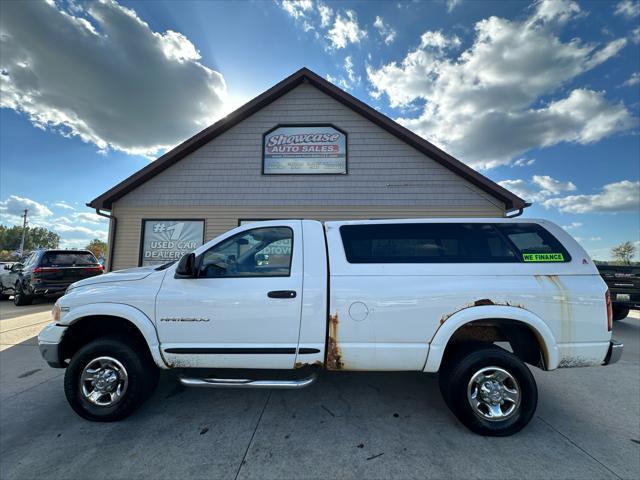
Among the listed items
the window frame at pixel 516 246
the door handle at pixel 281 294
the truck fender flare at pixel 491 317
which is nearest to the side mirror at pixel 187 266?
the door handle at pixel 281 294

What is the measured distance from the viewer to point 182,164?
8578 mm

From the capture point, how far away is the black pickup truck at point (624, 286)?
21.8ft

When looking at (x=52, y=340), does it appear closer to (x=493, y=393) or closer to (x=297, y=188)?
(x=493, y=393)

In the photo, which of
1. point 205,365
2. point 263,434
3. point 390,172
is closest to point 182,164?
point 390,172

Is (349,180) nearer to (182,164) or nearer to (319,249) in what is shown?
(182,164)

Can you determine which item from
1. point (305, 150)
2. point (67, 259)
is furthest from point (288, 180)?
point (67, 259)

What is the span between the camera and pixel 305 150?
8469mm

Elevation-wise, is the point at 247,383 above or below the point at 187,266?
below

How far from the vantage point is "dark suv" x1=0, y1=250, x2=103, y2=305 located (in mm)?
8516

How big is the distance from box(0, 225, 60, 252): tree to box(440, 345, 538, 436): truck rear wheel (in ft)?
310

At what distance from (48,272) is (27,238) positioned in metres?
101

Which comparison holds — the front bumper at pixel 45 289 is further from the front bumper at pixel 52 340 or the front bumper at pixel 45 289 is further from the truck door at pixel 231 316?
the truck door at pixel 231 316

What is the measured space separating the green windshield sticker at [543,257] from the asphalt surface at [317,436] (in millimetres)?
1621

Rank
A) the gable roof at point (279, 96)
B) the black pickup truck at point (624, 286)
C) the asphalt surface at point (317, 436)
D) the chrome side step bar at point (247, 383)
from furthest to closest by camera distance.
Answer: the gable roof at point (279, 96) → the black pickup truck at point (624, 286) → the chrome side step bar at point (247, 383) → the asphalt surface at point (317, 436)
